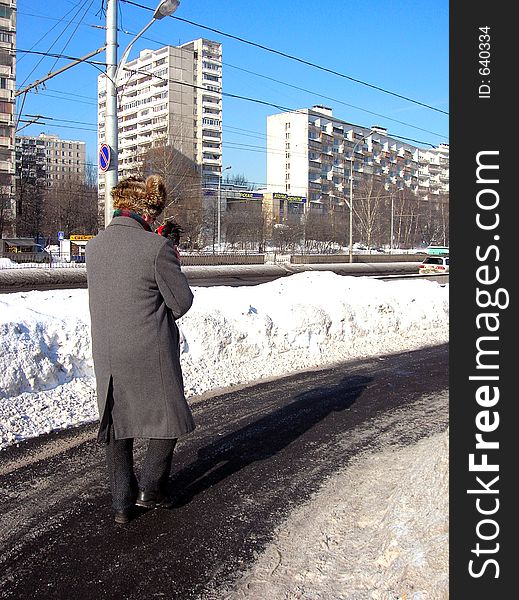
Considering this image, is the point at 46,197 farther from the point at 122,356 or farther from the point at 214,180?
the point at 122,356

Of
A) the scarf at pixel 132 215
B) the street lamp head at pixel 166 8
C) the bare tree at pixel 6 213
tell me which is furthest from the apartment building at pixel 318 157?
the scarf at pixel 132 215

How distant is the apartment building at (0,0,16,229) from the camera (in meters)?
66.8

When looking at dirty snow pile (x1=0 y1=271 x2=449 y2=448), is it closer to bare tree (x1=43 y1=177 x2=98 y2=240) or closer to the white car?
the white car

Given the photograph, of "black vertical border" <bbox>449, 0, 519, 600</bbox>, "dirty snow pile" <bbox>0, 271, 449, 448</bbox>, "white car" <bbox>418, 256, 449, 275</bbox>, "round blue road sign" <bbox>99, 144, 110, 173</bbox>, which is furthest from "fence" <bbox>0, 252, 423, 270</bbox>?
"black vertical border" <bbox>449, 0, 519, 600</bbox>

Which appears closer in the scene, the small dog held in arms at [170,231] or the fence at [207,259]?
the small dog held in arms at [170,231]

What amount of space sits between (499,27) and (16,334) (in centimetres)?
575

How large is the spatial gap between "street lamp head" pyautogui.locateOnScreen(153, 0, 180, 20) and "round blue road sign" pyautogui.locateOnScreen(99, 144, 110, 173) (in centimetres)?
304

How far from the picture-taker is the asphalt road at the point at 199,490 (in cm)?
325

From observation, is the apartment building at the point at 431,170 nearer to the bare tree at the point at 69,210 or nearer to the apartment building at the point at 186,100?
the apartment building at the point at 186,100

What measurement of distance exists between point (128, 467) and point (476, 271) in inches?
98.2

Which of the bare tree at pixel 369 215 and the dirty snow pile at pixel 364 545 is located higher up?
the bare tree at pixel 369 215

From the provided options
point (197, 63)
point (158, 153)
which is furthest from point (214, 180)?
point (158, 153)

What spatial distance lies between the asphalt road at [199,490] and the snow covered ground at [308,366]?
223 millimetres

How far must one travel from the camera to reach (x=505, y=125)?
2.14m
